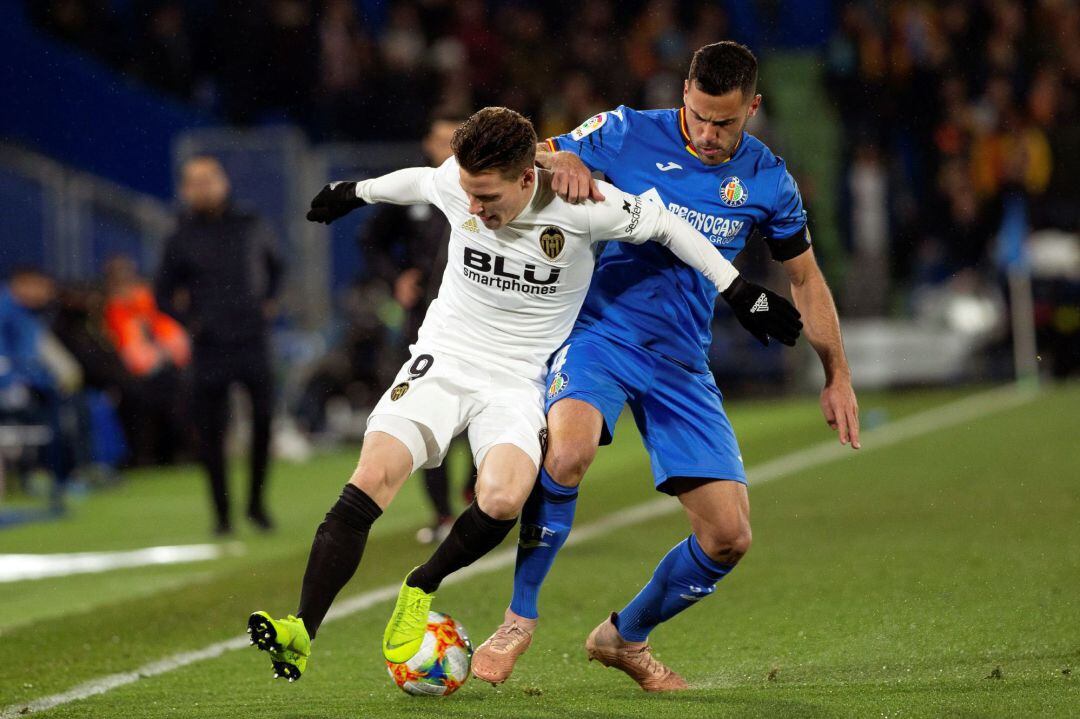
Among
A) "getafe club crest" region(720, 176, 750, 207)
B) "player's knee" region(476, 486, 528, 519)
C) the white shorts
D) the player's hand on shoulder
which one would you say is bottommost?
"player's knee" region(476, 486, 528, 519)

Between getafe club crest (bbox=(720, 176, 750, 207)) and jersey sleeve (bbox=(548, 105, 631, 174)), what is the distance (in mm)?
400

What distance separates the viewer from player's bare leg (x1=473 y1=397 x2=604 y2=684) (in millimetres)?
5340

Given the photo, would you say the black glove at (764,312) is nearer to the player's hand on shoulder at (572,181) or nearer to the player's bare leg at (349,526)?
the player's hand on shoulder at (572,181)

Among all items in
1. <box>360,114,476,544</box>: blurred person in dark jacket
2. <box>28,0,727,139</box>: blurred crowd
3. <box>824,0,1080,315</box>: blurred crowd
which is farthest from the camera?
<box>824,0,1080,315</box>: blurred crowd

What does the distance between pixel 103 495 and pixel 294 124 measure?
7.48 m

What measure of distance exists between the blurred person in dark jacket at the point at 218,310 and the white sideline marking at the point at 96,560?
1.92 ft

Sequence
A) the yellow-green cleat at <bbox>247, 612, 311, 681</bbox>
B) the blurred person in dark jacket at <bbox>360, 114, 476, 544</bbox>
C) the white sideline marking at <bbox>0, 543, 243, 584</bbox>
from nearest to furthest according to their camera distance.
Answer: the yellow-green cleat at <bbox>247, 612, 311, 681</bbox>
the blurred person in dark jacket at <bbox>360, 114, 476, 544</bbox>
the white sideline marking at <bbox>0, 543, 243, 584</bbox>

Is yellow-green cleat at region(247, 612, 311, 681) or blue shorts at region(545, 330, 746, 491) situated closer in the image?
yellow-green cleat at region(247, 612, 311, 681)

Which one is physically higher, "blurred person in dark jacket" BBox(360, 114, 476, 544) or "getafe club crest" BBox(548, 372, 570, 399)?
"getafe club crest" BBox(548, 372, 570, 399)

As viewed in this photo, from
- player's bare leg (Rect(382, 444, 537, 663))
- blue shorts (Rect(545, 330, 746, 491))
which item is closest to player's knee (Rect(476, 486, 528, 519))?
player's bare leg (Rect(382, 444, 537, 663))

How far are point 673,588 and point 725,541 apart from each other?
0.90 ft

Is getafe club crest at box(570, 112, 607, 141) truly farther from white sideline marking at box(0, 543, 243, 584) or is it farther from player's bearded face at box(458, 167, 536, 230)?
white sideline marking at box(0, 543, 243, 584)

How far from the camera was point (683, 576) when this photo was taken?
Answer: 558 centimetres

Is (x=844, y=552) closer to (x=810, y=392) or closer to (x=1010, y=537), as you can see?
(x=1010, y=537)
